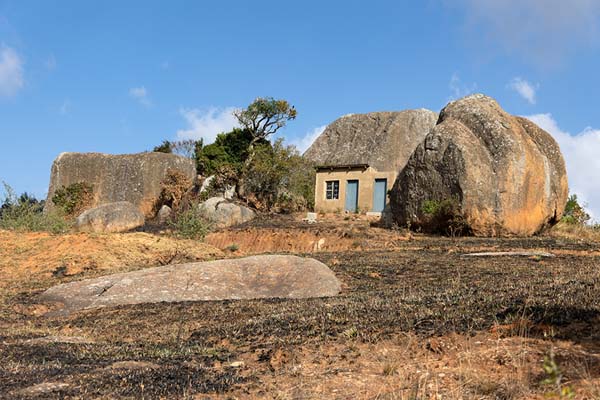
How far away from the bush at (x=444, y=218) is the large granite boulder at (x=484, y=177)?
59 millimetres

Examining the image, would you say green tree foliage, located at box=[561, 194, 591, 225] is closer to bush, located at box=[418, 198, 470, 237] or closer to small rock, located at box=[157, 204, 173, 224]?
bush, located at box=[418, 198, 470, 237]

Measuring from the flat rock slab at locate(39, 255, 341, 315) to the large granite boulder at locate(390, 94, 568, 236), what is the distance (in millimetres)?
9319

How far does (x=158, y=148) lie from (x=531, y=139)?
3197 cm

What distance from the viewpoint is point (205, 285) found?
33.8ft

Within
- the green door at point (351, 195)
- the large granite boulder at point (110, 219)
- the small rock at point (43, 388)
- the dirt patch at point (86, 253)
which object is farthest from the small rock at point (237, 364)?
the green door at point (351, 195)

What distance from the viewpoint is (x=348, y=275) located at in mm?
11188

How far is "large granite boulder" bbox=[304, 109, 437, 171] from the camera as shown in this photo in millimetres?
38625

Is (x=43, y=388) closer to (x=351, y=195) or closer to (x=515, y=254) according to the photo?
(x=515, y=254)

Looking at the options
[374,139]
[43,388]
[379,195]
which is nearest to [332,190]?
[379,195]

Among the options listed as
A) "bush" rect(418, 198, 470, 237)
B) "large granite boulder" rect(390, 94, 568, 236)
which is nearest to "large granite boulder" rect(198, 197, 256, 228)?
"large granite boulder" rect(390, 94, 568, 236)

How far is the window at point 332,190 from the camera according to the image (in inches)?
1168

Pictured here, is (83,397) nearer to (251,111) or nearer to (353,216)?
(353,216)

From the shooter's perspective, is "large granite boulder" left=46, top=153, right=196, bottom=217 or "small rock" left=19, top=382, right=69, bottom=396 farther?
"large granite boulder" left=46, top=153, right=196, bottom=217

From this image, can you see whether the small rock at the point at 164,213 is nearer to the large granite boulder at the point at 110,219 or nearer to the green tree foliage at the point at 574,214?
the large granite boulder at the point at 110,219
